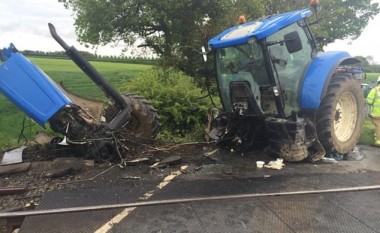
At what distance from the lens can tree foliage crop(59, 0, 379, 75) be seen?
1563 centimetres

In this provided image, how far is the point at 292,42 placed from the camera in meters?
6.15

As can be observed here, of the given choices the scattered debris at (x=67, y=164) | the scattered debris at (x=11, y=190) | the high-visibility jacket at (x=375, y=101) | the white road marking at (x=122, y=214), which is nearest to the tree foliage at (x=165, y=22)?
the high-visibility jacket at (x=375, y=101)

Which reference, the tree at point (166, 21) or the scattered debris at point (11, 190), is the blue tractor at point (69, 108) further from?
the tree at point (166, 21)

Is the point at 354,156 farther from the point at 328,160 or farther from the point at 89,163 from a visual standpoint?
the point at 89,163

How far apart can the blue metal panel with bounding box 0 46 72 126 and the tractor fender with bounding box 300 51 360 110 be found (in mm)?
3851

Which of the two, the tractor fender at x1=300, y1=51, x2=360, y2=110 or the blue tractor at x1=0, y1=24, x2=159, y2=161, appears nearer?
the blue tractor at x1=0, y1=24, x2=159, y2=161

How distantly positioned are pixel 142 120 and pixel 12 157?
237 cm

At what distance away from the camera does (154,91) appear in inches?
420

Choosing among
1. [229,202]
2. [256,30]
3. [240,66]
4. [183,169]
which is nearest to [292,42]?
[256,30]

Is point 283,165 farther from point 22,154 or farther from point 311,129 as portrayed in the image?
point 22,154

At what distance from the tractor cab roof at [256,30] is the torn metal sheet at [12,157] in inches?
151

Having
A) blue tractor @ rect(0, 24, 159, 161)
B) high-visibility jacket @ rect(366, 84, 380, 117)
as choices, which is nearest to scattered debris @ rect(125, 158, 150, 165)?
blue tractor @ rect(0, 24, 159, 161)

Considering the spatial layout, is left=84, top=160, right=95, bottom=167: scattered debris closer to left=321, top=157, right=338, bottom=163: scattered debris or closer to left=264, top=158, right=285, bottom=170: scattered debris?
left=264, top=158, right=285, bottom=170: scattered debris

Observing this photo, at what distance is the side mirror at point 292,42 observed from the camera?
20.1ft
